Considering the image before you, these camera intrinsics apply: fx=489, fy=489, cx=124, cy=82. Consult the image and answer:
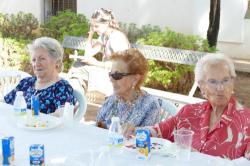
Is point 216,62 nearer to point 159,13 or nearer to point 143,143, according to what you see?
point 143,143

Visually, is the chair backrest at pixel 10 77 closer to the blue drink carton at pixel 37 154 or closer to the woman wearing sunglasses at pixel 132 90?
the woman wearing sunglasses at pixel 132 90

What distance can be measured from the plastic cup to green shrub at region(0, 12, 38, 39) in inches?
261

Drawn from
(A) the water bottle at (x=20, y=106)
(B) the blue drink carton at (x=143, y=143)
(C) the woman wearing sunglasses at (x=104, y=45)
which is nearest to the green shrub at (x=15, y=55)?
(C) the woman wearing sunglasses at (x=104, y=45)

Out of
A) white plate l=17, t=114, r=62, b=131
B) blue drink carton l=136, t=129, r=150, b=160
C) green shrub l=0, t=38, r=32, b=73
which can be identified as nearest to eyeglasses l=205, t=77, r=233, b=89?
blue drink carton l=136, t=129, r=150, b=160

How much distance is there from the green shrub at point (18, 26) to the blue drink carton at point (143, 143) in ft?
21.5

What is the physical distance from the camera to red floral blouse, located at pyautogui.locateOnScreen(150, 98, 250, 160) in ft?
8.46

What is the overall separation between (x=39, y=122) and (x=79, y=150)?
1.88ft

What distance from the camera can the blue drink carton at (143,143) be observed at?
230 centimetres

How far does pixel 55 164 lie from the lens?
230 centimetres

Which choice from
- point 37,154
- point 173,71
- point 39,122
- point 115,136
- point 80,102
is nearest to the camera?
point 37,154

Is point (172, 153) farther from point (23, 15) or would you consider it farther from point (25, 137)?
point (23, 15)

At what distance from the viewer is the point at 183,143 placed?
232 cm

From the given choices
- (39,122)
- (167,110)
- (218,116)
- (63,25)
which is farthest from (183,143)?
(63,25)

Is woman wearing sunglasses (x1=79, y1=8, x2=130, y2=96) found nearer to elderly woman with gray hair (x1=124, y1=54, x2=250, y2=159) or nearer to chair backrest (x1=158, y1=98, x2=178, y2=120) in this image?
chair backrest (x1=158, y1=98, x2=178, y2=120)
